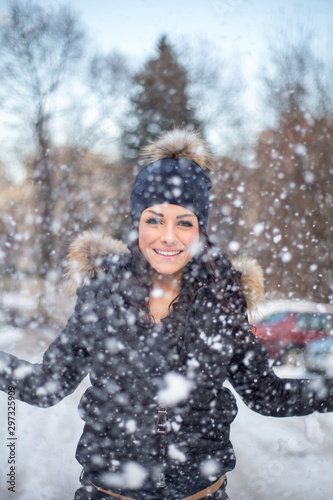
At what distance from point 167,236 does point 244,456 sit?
2.37 m

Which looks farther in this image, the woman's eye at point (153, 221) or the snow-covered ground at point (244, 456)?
the snow-covered ground at point (244, 456)

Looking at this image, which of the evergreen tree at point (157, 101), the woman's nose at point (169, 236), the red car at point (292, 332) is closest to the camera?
the woman's nose at point (169, 236)

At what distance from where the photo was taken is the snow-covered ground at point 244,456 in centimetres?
246

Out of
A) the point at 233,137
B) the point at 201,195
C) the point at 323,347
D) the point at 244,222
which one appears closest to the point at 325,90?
the point at 233,137

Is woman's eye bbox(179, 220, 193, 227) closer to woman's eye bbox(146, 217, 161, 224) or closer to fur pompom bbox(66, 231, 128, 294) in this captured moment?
woman's eye bbox(146, 217, 161, 224)

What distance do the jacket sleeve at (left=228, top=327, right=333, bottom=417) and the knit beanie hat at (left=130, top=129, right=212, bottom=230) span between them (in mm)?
487

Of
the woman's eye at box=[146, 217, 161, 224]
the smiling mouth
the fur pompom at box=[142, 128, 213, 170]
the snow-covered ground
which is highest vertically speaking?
the fur pompom at box=[142, 128, 213, 170]

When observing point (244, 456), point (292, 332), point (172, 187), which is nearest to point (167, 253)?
point (172, 187)

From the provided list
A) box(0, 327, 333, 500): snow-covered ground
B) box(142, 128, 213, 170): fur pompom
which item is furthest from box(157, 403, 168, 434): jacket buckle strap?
box(0, 327, 333, 500): snow-covered ground

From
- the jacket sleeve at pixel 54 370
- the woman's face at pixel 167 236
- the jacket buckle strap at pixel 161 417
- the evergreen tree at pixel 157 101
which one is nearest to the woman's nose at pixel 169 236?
the woman's face at pixel 167 236

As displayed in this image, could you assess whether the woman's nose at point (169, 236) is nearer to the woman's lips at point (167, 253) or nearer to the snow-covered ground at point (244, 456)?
the woman's lips at point (167, 253)

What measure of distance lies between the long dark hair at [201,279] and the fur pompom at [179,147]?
0.91 feet

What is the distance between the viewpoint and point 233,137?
640 cm

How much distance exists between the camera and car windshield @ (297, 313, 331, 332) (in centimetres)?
563
